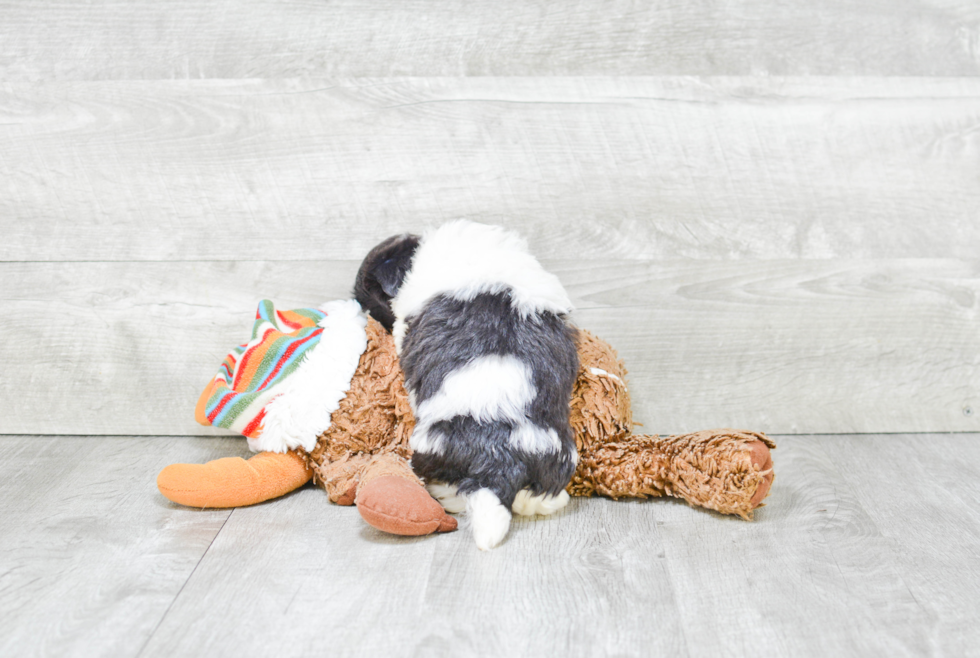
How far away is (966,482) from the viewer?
1.08 m

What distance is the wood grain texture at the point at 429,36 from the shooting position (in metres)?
1.10

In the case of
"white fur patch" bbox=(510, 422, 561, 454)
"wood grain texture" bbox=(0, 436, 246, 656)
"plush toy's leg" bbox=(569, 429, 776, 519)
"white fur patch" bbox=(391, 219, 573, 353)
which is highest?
"white fur patch" bbox=(391, 219, 573, 353)

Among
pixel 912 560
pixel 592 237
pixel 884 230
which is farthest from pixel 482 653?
pixel 884 230

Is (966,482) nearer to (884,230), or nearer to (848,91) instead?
(884,230)

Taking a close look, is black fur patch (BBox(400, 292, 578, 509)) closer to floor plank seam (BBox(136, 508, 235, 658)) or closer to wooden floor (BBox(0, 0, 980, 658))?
wooden floor (BBox(0, 0, 980, 658))

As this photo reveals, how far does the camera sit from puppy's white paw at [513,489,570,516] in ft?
3.07

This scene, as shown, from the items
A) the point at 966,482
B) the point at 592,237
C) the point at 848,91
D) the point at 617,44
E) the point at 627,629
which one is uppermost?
the point at 617,44

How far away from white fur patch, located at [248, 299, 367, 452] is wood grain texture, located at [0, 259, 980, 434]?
161mm

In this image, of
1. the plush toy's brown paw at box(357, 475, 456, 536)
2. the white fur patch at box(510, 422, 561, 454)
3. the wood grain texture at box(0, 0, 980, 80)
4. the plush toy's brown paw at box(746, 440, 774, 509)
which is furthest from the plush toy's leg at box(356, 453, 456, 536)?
the wood grain texture at box(0, 0, 980, 80)

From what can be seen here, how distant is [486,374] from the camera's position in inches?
35.4

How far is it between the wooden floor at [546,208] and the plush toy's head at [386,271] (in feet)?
0.36

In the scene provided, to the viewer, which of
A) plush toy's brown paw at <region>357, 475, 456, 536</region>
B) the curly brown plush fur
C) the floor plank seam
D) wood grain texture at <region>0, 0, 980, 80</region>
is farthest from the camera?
wood grain texture at <region>0, 0, 980, 80</region>

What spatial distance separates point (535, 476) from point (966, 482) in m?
0.62

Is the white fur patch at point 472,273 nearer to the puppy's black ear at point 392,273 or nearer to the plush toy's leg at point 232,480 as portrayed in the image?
the puppy's black ear at point 392,273
